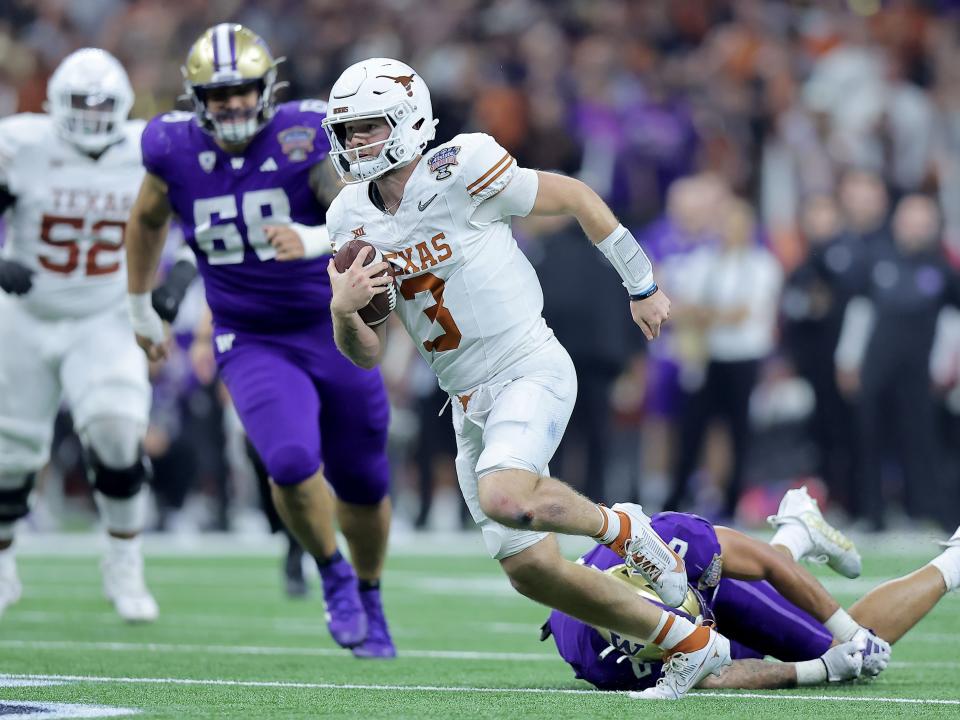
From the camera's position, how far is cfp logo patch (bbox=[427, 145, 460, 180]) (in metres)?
5.18

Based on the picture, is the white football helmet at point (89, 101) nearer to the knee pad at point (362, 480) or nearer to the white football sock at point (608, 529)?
the knee pad at point (362, 480)

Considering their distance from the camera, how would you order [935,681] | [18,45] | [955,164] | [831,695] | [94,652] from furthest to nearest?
[18,45], [955,164], [94,652], [935,681], [831,695]

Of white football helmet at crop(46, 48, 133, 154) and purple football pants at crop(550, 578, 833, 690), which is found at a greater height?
white football helmet at crop(46, 48, 133, 154)

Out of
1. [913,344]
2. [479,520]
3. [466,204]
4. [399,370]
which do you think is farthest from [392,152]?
[399,370]

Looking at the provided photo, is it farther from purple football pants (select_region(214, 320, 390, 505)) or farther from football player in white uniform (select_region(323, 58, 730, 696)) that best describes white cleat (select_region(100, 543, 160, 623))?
football player in white uniform (select_region(323, 58, 730, 696))

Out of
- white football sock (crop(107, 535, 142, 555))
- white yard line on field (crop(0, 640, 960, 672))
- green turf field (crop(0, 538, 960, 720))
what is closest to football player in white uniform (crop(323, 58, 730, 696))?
green turf field (crop(0, 538, 960, 720))

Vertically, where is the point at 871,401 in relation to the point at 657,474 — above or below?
above

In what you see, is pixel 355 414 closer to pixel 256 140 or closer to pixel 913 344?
pixel 256 140

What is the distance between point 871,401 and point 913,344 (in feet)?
1.53

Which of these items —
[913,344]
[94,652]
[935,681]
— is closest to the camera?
[935,681]

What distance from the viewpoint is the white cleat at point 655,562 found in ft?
16.0

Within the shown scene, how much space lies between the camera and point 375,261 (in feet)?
16.4

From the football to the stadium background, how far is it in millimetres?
3465

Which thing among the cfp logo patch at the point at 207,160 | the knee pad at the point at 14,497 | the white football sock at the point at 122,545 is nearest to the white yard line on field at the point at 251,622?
the white football sock at the point at 122,545
